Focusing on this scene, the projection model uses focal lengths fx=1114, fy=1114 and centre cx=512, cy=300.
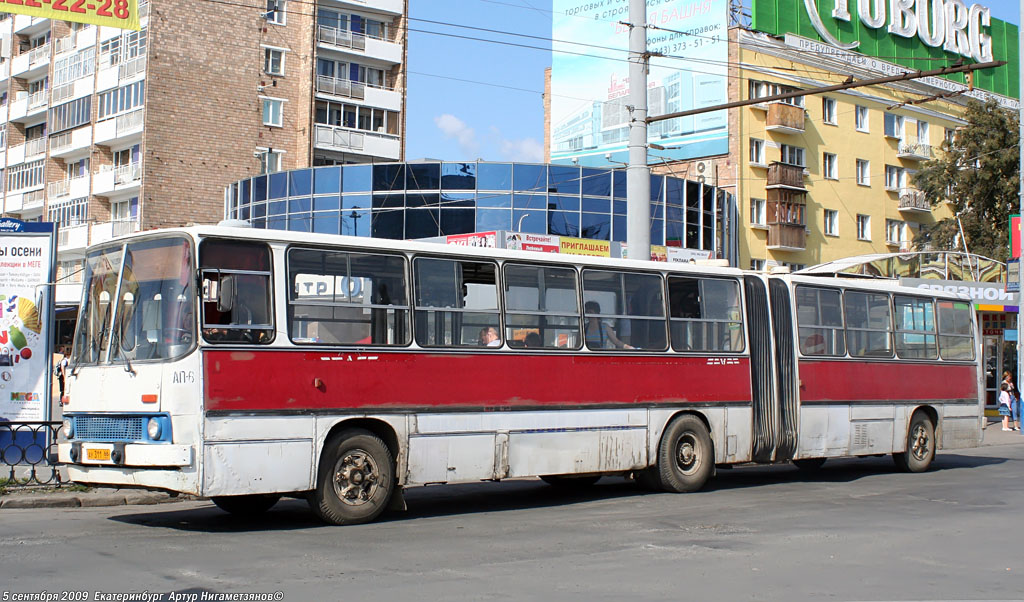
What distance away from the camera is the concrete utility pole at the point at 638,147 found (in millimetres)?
18797

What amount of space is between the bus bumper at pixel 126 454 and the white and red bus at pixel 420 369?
0.02m

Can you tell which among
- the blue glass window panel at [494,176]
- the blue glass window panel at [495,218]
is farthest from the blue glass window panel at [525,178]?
the blue glass window panel at [495,218]

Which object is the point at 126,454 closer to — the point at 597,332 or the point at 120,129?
the point at 597,332

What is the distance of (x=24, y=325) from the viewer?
52.2 ft

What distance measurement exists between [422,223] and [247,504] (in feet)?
104

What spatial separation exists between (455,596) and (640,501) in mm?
6623

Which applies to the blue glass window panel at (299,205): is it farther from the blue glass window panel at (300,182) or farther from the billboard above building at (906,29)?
the billboard above building at (906,29)

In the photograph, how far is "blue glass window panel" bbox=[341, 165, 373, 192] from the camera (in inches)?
1747

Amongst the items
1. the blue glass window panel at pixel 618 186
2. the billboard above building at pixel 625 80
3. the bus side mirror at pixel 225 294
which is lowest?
the bus side mirror at pixel 225 294

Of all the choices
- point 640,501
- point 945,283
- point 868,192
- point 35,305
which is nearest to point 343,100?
point 868,192

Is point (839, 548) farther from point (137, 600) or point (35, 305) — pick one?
point (35, 305)

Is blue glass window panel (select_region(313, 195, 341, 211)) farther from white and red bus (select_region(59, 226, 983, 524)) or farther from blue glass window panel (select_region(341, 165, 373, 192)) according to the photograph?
white and red bus (select_region(59, 226, 983, 524))

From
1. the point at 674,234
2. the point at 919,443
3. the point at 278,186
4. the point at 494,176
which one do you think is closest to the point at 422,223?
the point at 494,176

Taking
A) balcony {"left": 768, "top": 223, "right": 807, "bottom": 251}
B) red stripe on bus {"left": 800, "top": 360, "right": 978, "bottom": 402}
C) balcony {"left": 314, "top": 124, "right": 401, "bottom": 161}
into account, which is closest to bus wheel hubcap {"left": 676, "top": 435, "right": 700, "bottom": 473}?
red stripe on bus {"left": 800, "top": 360, "right": 978, "bottom": 402}
